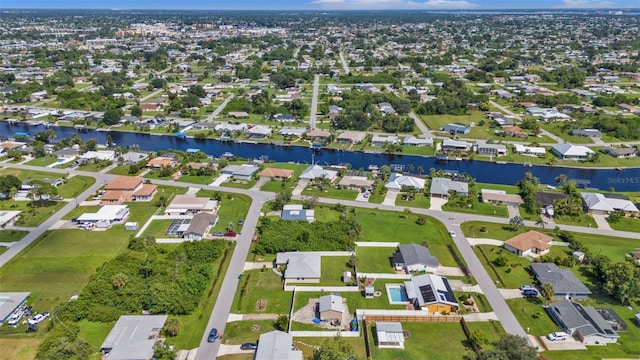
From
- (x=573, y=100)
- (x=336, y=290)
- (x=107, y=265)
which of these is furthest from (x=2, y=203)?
(x=573, y=100)

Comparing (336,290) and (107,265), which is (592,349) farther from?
(107,265)

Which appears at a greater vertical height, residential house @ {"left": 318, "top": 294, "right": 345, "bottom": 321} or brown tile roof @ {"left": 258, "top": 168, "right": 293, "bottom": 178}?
brown tile roof @ {"left": 258, "top": 168, "right": 293, "bottom": 178}

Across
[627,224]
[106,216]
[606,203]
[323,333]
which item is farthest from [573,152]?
[106,216]

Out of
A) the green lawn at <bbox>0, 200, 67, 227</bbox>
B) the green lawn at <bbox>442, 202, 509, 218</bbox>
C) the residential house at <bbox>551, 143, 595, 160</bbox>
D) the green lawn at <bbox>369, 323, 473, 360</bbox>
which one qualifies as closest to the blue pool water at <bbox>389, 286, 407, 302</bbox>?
the green lawn at <bbox>369, 323, 473, 360</bbox>

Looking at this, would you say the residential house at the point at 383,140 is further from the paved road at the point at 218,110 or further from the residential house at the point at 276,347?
the residential house at the point at 276,347

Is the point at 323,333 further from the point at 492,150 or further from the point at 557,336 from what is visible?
the point at 492,150

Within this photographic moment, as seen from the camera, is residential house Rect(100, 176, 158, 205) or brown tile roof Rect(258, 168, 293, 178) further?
brown tile roof Rect(258, 168, 293, 178)

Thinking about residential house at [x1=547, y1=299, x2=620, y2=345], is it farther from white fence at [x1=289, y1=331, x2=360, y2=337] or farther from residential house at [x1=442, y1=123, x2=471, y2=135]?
residential house at [x1=442, y1=123, x2=471, y2=135]
